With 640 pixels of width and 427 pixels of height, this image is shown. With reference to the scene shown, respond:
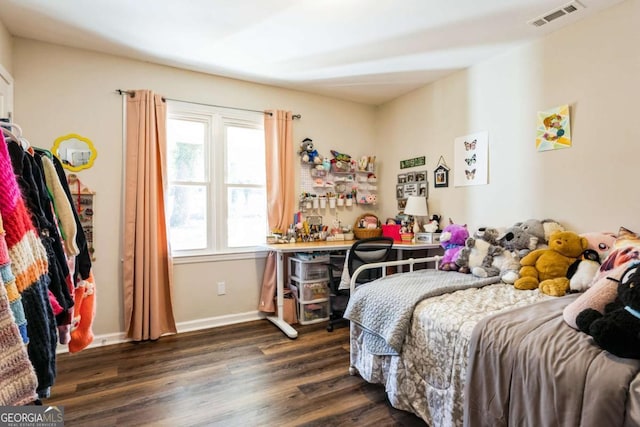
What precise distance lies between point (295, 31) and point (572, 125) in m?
2.07

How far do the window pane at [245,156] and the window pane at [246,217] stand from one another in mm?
122

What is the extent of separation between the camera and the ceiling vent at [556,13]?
6.77ft

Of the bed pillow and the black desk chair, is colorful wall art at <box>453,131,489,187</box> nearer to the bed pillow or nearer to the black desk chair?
the black desk chair

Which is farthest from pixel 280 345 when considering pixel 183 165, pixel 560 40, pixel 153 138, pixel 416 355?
pixel 560 40

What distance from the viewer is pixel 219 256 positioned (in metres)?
3.24

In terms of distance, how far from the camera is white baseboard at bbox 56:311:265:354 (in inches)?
109

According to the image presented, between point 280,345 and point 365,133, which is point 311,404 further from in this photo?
point 365,133

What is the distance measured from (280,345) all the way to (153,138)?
82.2 inches

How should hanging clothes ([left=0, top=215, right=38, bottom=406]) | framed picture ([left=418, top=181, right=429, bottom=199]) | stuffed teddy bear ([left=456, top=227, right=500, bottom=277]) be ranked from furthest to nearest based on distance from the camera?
framed picture ([left=418, top=181, right=429, bottom=199])
stuffed teddy bear ([left=456, top=227, right=500, bottom=277])
hanging clothes ([left=0, top=215, right=38, bottom=406])

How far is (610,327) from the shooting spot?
3.61ft

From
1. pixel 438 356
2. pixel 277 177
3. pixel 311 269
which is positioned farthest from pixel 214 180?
pixel 438 356

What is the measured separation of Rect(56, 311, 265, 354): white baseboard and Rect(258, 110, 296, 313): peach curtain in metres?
0.15

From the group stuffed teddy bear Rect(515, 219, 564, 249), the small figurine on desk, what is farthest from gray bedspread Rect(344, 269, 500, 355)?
the small figurine on desk

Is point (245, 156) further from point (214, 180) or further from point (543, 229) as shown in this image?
point (543, 229)
